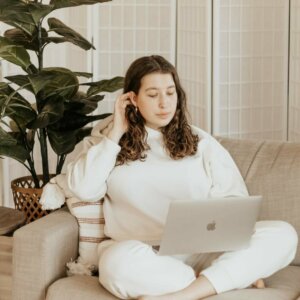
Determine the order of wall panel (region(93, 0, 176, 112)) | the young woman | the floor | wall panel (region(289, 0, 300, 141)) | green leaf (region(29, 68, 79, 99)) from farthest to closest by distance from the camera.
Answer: wall panel (region(93, 0, 176, 112)), wall panel (region(289, 0, 300, 141)), green leaf (region(29, 68, 79, 99)), the floor, the young woman

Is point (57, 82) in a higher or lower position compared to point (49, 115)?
higher

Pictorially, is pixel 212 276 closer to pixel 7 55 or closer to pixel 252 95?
pixel 7 55

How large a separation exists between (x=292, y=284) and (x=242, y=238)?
0.24 meters

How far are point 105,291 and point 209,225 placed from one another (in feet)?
1.28

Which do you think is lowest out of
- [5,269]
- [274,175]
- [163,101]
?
[5,269]

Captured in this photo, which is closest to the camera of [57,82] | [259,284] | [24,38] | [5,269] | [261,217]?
[259,284]

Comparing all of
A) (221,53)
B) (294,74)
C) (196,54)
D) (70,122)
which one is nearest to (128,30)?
(196,54)

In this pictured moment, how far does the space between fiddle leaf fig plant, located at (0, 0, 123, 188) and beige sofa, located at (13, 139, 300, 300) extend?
496mm

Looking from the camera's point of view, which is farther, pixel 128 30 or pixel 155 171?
pixel 128 30

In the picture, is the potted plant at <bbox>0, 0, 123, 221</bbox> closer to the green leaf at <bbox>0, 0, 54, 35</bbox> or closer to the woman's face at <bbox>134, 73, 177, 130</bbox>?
the green leaf at <bbox>0, 0, 54, 35</bbox>

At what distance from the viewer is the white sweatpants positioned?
2.47m

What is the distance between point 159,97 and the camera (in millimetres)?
2830

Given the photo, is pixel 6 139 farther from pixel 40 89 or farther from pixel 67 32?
pixel 67 32

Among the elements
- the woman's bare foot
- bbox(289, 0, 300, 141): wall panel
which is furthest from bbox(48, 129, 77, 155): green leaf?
bbox(289, 0, 300, 141): wall panel
